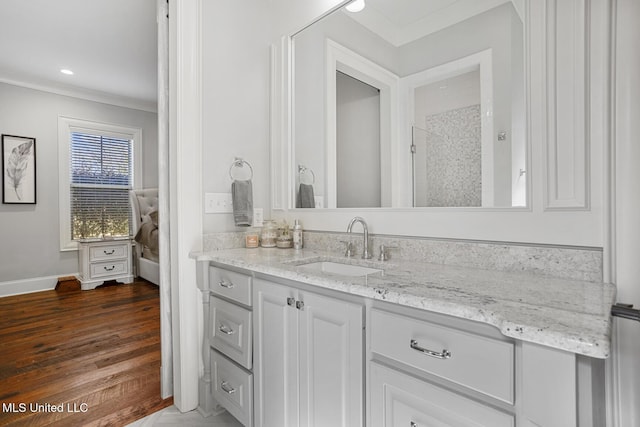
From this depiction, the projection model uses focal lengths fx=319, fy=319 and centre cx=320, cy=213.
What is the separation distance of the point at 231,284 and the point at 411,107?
120 cm

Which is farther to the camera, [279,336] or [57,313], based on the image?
[57,313]

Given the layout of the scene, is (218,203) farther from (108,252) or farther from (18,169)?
(18,169)

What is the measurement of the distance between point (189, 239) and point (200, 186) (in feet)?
1.00

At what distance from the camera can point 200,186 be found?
181 centimetres

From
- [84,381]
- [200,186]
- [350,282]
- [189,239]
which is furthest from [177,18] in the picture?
[84,381]

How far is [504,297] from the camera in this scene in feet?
2.73

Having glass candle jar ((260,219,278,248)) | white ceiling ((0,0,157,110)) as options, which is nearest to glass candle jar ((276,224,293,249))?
glass candle jar ((260,219,278,248))

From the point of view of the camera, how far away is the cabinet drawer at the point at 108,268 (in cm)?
434

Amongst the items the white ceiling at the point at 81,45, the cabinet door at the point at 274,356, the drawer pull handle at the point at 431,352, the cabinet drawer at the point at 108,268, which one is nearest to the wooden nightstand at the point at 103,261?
the cabinet drawer at the point at 108,268

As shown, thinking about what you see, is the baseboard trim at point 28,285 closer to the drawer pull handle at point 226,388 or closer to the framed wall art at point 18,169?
the framed wall art at point 18,169

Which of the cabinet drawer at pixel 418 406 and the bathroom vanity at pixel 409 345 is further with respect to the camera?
the cabinet drawer at pixel 418 406

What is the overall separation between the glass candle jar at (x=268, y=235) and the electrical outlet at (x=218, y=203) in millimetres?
240

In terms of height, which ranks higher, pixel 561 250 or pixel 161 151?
pixel 161 151

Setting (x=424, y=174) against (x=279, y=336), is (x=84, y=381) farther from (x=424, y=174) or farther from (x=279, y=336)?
(x=424, y=174)
